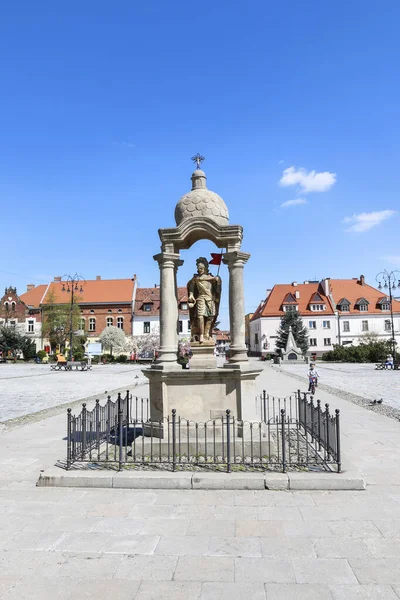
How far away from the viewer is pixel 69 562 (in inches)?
184

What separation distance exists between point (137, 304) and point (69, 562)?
231 ft

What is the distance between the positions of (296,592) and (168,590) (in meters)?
1.14

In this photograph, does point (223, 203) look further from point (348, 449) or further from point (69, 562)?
point (69, 562)

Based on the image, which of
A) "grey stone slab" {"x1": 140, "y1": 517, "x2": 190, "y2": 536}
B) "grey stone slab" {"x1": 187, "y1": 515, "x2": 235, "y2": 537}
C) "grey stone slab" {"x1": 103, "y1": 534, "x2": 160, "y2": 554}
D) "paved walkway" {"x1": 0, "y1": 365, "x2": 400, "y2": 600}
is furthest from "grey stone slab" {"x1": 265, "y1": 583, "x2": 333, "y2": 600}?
"grey stone slab" {"x1": 140, "y1": 517, "x2": 190, "y2": 536}

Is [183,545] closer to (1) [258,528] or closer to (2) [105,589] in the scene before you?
(1) [258,528]

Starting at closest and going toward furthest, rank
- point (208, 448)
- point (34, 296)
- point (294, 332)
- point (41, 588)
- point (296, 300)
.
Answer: point (41, 588)
point (208, 448)
point (294, 332)
point (296, 300)
point (34, 296)

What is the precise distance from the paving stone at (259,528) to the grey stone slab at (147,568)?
1.02 m

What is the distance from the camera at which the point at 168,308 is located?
9570 millimetres

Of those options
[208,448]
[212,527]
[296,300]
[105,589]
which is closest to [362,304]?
[296,300]

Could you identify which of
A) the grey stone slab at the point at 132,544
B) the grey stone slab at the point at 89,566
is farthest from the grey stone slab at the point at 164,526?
the grey stone slab at the point at 89,566

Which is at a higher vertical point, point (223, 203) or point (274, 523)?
point (223, 203)

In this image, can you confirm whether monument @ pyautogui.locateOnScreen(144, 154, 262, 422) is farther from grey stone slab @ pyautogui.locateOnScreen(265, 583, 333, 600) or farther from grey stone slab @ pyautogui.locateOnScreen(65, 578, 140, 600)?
grey stone slab @ pyautogui.locateOnScreen(265, 583, 333, 600)

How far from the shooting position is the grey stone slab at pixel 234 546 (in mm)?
4820

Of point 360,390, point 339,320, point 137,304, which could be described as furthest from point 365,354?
point 137,304
